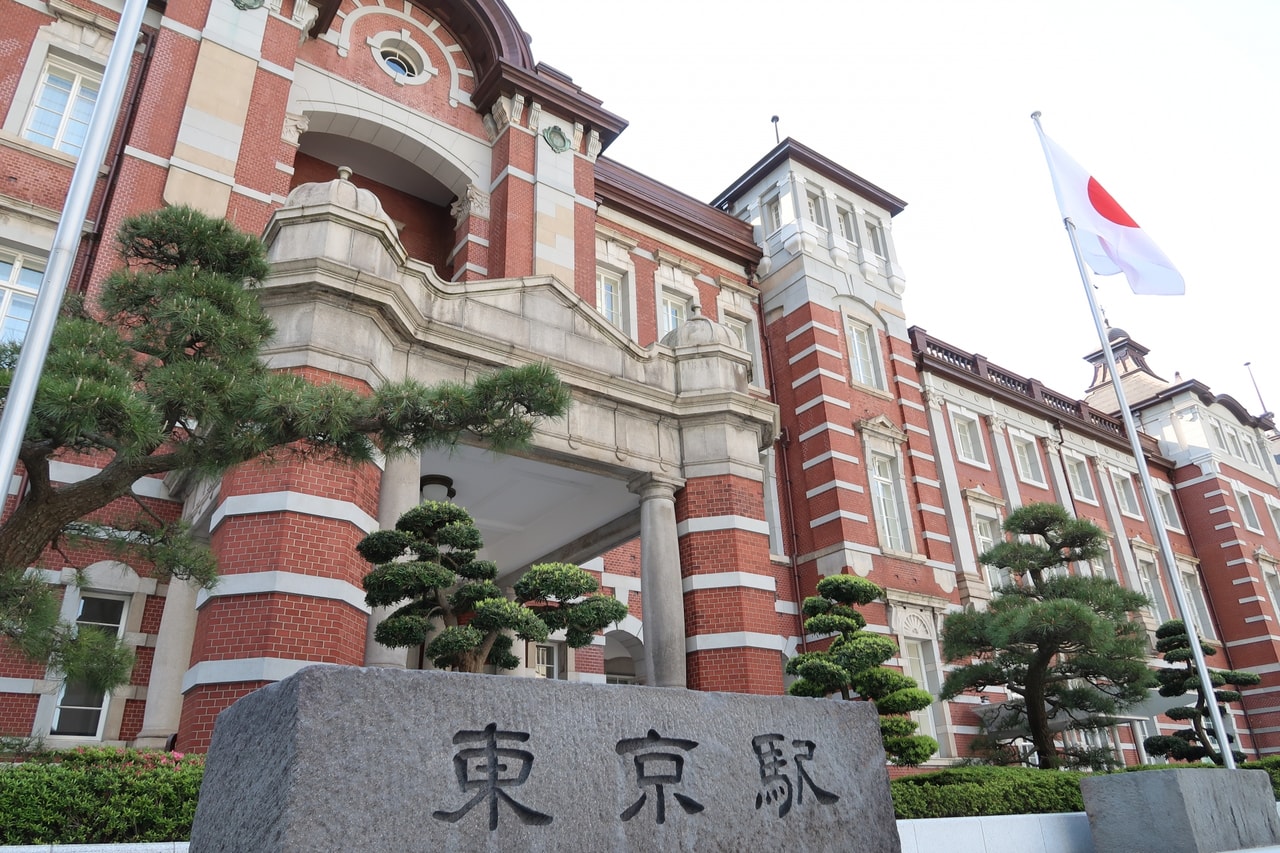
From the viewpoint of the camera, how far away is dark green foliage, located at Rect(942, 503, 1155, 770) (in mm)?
13938

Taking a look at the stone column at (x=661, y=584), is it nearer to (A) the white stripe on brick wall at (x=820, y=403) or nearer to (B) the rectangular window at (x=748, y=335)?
(A) the white stripe on brick wall at (x=820, y=403)

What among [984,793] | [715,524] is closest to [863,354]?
[715,524]

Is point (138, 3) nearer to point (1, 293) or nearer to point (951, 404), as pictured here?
point (1, 293)

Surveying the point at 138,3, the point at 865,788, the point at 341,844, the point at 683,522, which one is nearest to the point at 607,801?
the point at 341,844

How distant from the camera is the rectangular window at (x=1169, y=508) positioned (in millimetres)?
30984

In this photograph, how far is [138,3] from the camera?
615 cm

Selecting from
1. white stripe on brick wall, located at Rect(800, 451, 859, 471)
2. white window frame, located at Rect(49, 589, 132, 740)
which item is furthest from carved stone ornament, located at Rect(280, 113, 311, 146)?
white stripe on brick wall, located at Rect(800, 451, 859, 471)

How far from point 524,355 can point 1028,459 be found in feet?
71.0

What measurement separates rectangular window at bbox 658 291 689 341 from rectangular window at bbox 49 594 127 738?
12600mm

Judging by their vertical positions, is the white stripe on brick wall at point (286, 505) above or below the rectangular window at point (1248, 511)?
below

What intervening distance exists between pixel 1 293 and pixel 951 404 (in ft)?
71.0

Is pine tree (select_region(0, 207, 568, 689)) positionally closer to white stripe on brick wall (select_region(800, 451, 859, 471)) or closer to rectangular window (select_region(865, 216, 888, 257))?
white stripe on brick wall (select_region(800, 451, 859, 471))

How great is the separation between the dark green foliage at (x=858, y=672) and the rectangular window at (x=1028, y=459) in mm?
16649

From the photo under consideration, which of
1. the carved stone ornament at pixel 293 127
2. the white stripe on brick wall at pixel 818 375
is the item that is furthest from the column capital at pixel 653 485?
the white stripe on brick wall at pixel 818 375
